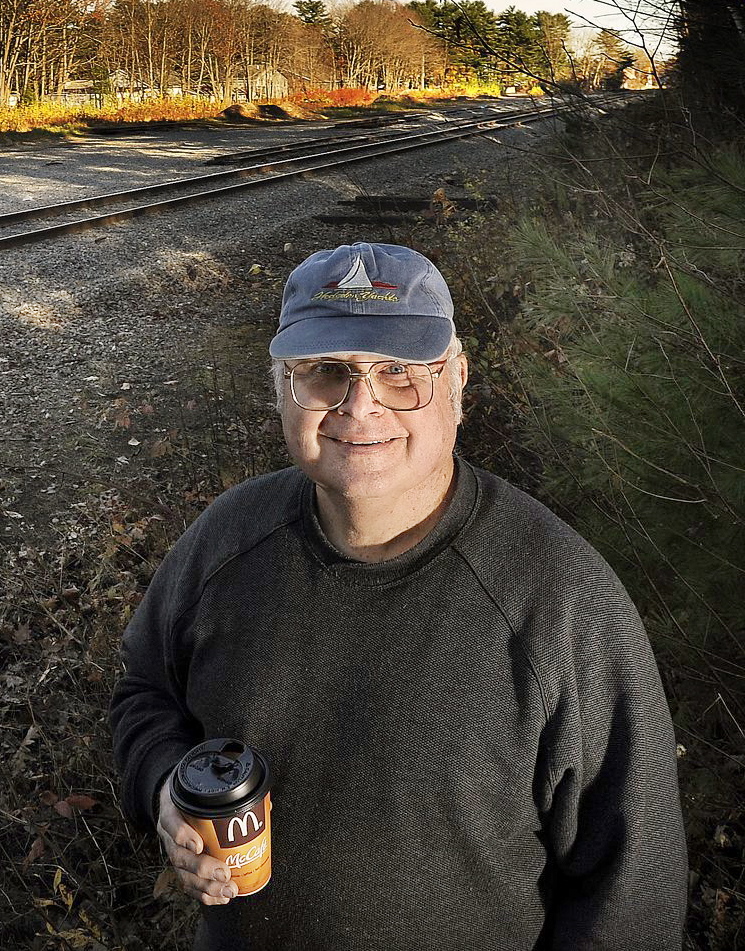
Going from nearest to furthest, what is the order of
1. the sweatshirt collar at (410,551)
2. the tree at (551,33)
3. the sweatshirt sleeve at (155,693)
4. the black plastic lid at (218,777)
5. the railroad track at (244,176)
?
the black plastic lid at (218,777), the sweatshirt collar at (410,551), the sweatshirt sleeve at (155,693), the tree at (551,33), the railroad track at (244,176)

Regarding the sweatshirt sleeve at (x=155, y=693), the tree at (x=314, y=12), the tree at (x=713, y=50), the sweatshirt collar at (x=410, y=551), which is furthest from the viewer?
the tree at (x=314, y=12)

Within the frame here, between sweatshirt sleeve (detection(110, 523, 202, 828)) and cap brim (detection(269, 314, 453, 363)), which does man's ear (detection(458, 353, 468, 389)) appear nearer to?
cap brim (detection(269, 314, 453, 363))

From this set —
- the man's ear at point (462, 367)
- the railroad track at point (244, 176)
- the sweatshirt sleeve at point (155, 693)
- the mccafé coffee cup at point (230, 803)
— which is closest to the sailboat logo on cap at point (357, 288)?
the man's ear at point (462, 367)

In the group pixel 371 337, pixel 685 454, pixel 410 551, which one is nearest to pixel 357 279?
pixel 371 337

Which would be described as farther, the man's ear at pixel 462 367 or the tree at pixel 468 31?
the tree at pixel 468 31

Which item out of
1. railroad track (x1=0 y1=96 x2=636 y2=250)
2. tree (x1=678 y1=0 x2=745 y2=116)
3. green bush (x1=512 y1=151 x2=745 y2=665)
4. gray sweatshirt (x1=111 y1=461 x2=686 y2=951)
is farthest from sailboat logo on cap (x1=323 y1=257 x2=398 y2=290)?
railroad track (x1=0 y1=96 x2=636 y2=250)

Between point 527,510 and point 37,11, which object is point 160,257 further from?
point 37,11

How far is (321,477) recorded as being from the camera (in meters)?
1.94

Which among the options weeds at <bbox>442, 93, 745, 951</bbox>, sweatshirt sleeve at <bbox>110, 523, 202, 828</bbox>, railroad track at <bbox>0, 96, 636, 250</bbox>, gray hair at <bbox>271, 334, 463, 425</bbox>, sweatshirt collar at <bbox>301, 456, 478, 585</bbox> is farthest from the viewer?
railroad track at <bbox>0, 96, 636, 250</bbox>

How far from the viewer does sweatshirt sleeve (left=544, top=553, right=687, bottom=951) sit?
1729 mm

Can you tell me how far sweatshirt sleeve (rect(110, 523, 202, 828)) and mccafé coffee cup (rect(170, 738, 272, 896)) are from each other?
388 mm

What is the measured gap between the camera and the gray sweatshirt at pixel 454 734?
5.74ft

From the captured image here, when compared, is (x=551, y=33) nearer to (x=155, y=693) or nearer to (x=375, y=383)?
(x=375, y=383)

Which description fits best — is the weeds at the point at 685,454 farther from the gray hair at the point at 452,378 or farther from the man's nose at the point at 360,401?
the man's nose at the point at 360,401
